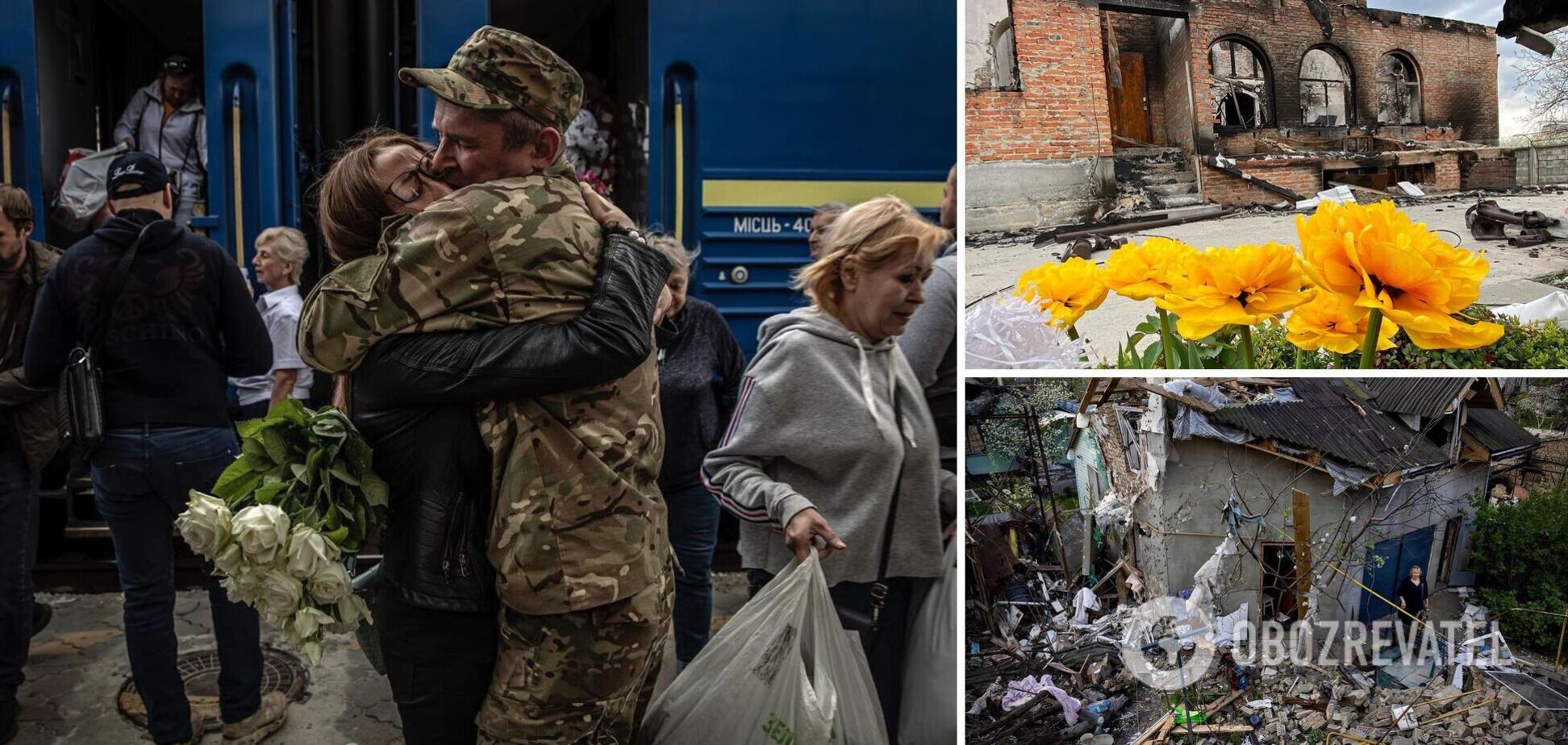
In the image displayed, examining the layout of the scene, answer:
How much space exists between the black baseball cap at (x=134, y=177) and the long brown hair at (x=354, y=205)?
132 centimetres

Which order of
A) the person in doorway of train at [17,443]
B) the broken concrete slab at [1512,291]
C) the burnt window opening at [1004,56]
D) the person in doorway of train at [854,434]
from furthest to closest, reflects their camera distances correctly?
the person in doorway of train at [17,443]
the person in doorway of train at [854,434]
the burnt window opening at [1004,56]
the broken concrete slab at [1512,291]

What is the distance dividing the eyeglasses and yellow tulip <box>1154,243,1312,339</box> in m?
1.13

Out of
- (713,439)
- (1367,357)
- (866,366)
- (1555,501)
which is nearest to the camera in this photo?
(1367,357)

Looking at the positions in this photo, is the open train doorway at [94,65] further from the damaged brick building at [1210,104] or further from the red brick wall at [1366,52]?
the red brick wall at [1366,52]

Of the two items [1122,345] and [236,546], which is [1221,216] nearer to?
[1122,345]

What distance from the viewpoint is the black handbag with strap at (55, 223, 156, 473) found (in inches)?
109

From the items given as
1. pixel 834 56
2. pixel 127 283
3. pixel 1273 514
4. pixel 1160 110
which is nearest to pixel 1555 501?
pixel 1273 514

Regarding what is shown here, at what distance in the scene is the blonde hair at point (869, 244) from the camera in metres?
2.23

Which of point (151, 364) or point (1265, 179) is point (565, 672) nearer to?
point (1265, 179)

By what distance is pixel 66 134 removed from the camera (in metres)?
4.43

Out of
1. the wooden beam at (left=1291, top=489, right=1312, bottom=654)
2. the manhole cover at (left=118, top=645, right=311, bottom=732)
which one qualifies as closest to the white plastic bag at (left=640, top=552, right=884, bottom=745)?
the wooden beam at (left=1291, top=489, right=1312, bottom=654)

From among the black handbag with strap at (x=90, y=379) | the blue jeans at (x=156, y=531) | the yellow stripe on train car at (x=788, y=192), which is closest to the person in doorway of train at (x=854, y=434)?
the blue jeans at (x=156, y=531)

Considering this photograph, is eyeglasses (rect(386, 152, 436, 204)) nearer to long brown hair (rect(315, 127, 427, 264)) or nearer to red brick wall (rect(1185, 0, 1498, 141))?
long brown hair (rect(315, 127, 427, 264))

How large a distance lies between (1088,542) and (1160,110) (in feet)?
2.12
